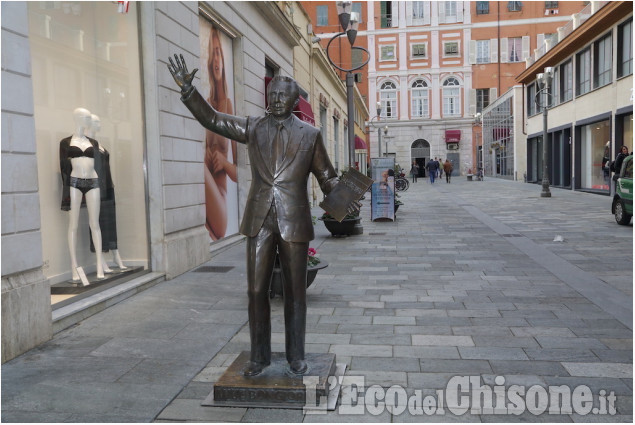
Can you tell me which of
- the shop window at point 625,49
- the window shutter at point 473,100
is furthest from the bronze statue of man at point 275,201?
the window shutter at point 473,100

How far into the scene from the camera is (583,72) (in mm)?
25703

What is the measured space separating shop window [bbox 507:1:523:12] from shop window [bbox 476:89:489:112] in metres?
7.32

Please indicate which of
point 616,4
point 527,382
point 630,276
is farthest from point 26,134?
point 616,4

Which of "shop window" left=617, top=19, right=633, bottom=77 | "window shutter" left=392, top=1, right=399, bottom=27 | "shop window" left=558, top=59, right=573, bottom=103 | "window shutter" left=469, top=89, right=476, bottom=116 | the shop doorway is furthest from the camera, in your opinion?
the shop doorway

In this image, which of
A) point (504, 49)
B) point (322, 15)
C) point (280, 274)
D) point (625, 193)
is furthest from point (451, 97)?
point (280, 274)

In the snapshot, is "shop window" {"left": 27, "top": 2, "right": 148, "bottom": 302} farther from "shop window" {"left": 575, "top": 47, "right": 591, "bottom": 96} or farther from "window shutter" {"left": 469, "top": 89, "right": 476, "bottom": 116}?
"window shutter" {"left": 469, "top": 89, "right": 476, "bottom": 116}

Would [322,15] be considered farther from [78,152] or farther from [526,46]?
[78,152]

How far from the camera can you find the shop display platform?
6.10 m

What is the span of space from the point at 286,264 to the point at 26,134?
282 cm

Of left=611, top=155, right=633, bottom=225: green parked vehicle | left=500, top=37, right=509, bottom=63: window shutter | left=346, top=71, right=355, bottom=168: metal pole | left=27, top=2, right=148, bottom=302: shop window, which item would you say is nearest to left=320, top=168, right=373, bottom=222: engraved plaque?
left=27, top=2, right=148, bottom=302: shop window

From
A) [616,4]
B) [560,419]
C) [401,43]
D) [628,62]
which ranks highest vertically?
[401,43]

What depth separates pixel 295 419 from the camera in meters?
3.42

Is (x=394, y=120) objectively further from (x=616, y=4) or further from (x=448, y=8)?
(x=616, y=4)

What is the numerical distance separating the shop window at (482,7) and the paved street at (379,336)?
45.6 m
